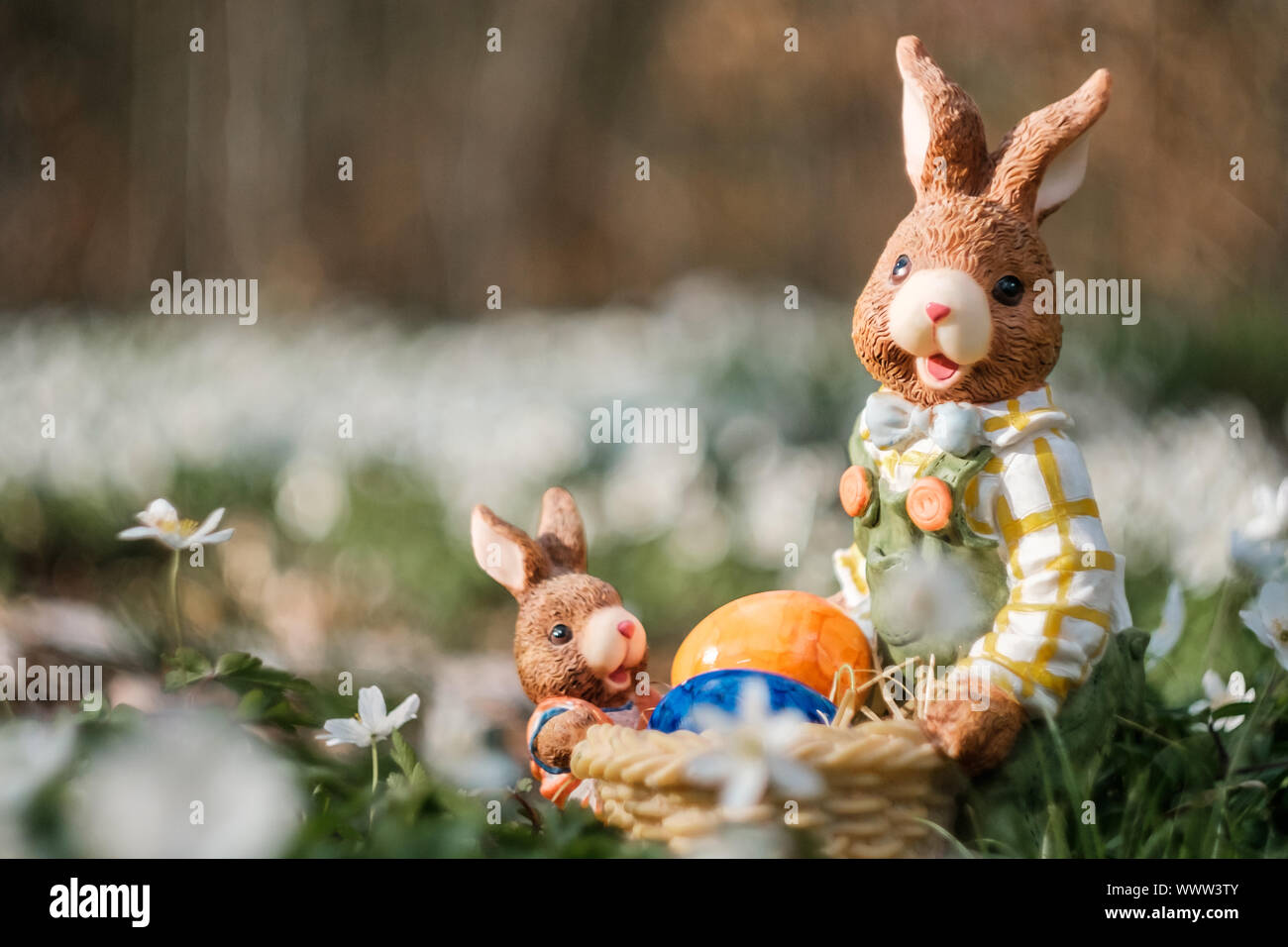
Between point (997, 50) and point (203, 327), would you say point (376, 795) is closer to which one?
point (203, 327)

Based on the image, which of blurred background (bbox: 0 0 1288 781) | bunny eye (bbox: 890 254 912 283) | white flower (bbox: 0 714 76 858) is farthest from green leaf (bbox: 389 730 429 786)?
bunny eye (bbox: 890 254 912 283)

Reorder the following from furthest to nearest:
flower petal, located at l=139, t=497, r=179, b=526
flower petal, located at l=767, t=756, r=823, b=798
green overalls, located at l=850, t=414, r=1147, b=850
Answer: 1. flower petal, located at l=139, t=497, r=179, b=526
2. green overalls, located at l=850, t=414, r=1147, b=850
3. flower petal, located at l=767, t=756, r=823, b=798

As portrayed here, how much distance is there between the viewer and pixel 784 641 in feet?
3.14

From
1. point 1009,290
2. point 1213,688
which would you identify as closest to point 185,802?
point 1009,290

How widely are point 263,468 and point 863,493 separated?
0.81m

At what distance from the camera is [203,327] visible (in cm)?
152

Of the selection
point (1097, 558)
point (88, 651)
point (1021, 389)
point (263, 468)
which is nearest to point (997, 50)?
point (1021, 389)

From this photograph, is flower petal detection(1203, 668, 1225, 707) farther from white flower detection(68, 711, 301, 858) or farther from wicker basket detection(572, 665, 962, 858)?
white flower detection(68, 711, 301, 858)

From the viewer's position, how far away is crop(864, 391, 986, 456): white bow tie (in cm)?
93

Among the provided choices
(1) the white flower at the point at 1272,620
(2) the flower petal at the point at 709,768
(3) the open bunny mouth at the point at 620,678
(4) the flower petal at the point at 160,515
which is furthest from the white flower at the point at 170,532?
(1) the white flower at the point at 1272,620

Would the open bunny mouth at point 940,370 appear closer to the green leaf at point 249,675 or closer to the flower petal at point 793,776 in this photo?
the flower petal at point 793,776

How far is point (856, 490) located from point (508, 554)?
0.33 metres

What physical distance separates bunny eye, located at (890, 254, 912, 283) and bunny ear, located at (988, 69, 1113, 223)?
0.09 metres

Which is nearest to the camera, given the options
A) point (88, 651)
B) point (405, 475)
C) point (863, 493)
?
point (863, 493)
